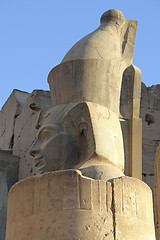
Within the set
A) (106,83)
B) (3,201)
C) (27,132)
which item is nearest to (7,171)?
(27,132)

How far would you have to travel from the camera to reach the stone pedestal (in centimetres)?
426

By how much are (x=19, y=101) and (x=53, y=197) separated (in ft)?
19.5

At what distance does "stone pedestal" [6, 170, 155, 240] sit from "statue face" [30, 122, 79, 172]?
42cm

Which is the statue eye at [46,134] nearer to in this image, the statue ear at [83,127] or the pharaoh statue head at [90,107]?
the pharaoh statue head at [90,107]

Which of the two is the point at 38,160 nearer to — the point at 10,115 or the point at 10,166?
the point at 10,166

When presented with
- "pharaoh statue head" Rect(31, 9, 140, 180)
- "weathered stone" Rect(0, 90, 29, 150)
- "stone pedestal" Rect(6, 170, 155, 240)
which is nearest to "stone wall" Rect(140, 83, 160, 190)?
"weathered stone" Rect(0, 90, 29, 150)

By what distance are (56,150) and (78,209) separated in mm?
779

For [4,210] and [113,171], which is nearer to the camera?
[113,171]

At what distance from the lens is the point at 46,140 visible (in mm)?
5039

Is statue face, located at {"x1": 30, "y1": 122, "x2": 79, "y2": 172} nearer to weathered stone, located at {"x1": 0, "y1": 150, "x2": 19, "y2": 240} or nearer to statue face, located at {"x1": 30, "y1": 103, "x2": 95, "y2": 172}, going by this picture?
statue face, located at {"x1": 30, "y1": 103, "x2": 95, "y2": 172}

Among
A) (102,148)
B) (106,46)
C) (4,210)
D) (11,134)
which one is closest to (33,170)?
(4,210)

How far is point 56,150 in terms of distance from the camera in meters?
4.93

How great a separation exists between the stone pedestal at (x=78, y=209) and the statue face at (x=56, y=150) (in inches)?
16.4

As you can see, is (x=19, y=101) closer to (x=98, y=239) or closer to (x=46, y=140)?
(x=46, y=140)
